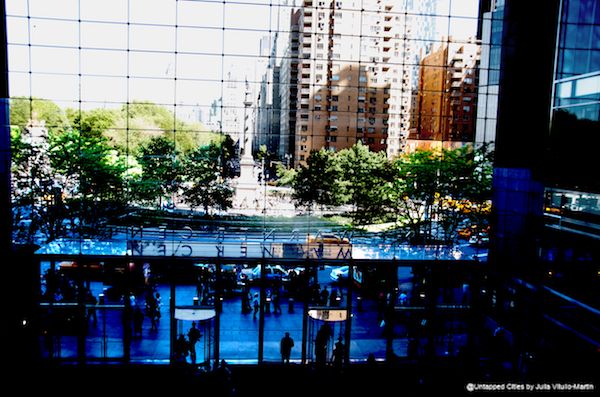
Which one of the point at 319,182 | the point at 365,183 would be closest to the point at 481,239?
the point at 365,183

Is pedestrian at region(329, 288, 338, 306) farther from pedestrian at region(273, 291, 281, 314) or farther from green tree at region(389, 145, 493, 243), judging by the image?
green tree at region(389, 145, 493, 243)

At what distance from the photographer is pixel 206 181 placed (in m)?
11.8

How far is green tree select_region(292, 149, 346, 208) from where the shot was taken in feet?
39.4

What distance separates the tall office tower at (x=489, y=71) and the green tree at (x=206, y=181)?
21.0 ft

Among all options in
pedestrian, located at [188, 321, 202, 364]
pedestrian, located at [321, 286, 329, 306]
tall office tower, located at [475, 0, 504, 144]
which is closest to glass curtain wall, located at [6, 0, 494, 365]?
pedestrian, located at [321, 286, 329, 306]

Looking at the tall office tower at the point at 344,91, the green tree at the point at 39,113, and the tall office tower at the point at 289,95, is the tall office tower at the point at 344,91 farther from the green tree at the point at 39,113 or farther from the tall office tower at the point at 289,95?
the green tree at the point at 39,113

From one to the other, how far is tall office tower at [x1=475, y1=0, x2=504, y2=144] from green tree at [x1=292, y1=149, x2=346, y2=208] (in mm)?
3741

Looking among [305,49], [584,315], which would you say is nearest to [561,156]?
[584,315]

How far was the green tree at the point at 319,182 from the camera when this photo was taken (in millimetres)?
12016

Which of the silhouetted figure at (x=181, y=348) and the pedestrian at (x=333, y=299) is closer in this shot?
the silhouetted figure at (x=181, y=348)

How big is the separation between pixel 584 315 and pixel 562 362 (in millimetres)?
849

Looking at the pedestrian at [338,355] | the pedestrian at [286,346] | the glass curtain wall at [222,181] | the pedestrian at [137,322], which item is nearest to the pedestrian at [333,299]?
the glass curtain wall at [222,181]

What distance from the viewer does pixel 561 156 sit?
811 cm

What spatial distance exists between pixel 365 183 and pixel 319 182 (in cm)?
135
